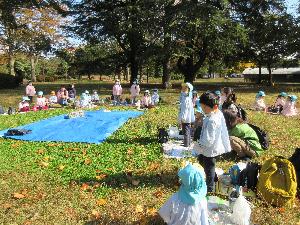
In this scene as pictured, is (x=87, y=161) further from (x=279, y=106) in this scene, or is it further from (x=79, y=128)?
(x=279, y=106)

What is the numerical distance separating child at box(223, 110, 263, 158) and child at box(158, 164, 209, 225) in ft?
14.3

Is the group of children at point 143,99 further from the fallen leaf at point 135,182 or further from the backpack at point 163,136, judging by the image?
the fallen leaf at point 135,182

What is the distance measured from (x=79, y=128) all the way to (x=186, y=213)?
981 centimetres

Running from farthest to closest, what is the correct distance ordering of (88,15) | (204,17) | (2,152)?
(88,15), (204,17), (2,152)

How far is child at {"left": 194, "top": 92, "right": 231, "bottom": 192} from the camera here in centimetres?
696

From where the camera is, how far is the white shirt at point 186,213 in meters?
5.09

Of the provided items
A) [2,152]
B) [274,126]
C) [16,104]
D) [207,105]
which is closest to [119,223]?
[207,105]

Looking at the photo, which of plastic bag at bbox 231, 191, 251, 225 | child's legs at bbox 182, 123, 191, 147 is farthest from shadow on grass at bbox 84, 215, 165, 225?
child's legs at bbox 182, 123, 191, 147

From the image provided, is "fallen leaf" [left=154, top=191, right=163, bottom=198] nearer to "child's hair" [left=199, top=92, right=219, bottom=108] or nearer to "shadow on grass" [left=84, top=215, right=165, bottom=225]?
"shadow on grass" [left=84, top=215, right=165, bottom=225]

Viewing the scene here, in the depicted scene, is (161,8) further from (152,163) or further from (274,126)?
(152,163)

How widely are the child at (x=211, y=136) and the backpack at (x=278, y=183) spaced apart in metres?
0.91

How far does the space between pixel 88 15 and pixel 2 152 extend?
29391mm

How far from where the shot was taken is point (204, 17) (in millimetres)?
31969

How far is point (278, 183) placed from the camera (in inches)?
259
